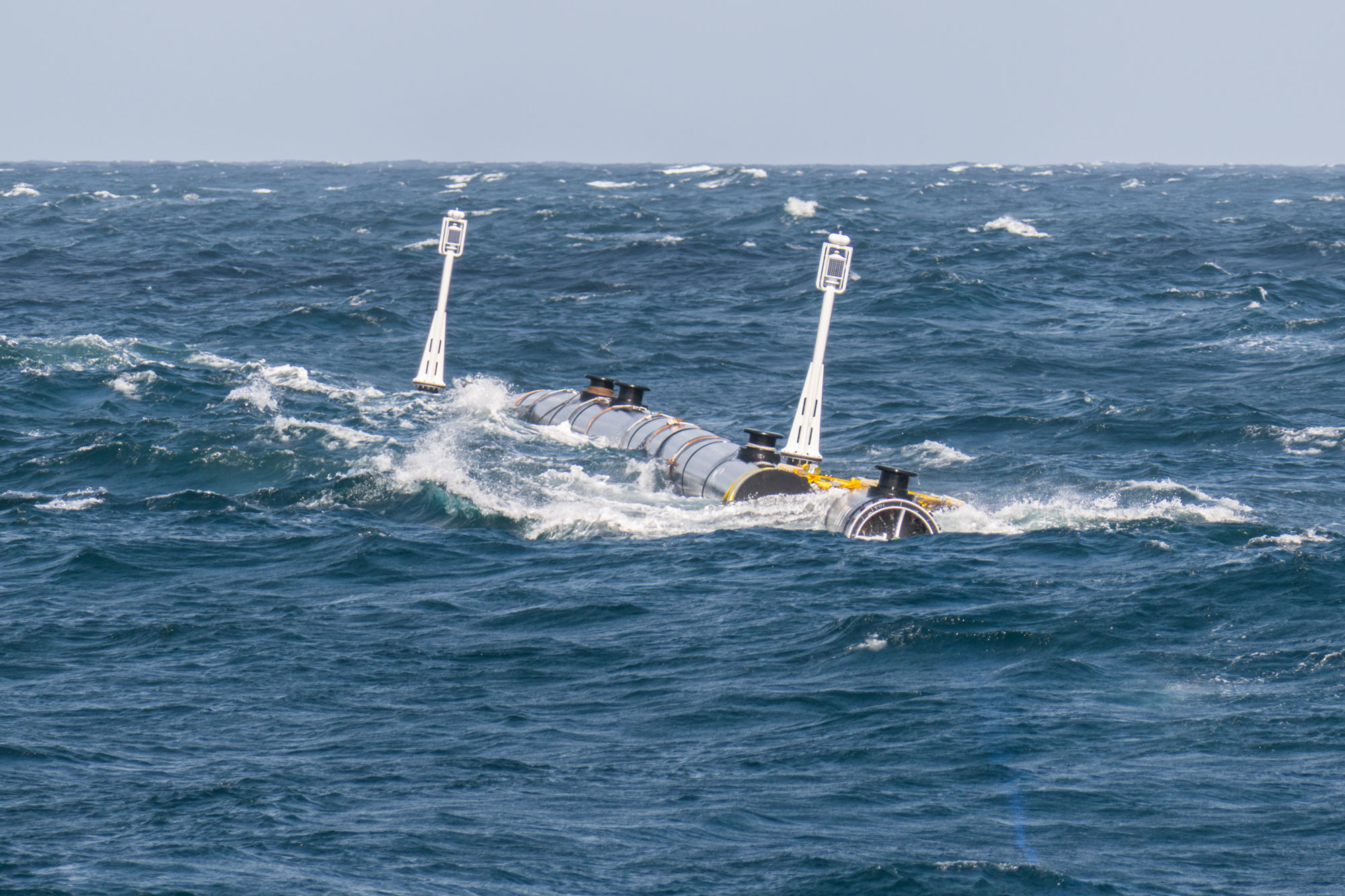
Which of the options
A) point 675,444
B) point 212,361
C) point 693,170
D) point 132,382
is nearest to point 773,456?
point 675,444

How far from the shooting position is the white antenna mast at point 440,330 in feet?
126

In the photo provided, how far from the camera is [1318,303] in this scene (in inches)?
2315

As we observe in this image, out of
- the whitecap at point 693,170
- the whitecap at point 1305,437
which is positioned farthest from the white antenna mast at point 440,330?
the whitecap at point 693,170

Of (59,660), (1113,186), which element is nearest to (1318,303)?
(59,660)

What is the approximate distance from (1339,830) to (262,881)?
12.0 m

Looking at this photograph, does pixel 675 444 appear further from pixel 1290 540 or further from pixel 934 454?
pixel 1290 540

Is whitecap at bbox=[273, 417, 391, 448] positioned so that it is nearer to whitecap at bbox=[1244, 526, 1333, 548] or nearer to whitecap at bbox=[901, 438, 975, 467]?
whitecap at bbox=[901, 438, 975, 467]

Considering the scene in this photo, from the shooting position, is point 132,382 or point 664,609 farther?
point 132,382

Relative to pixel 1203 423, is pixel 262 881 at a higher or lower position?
lower

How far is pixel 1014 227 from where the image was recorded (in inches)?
3433

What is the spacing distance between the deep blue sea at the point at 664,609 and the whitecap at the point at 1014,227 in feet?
75.7

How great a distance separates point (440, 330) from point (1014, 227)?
56520 mm

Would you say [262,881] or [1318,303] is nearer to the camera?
[262,881]

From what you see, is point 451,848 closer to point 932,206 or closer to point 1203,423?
point 1203,423
